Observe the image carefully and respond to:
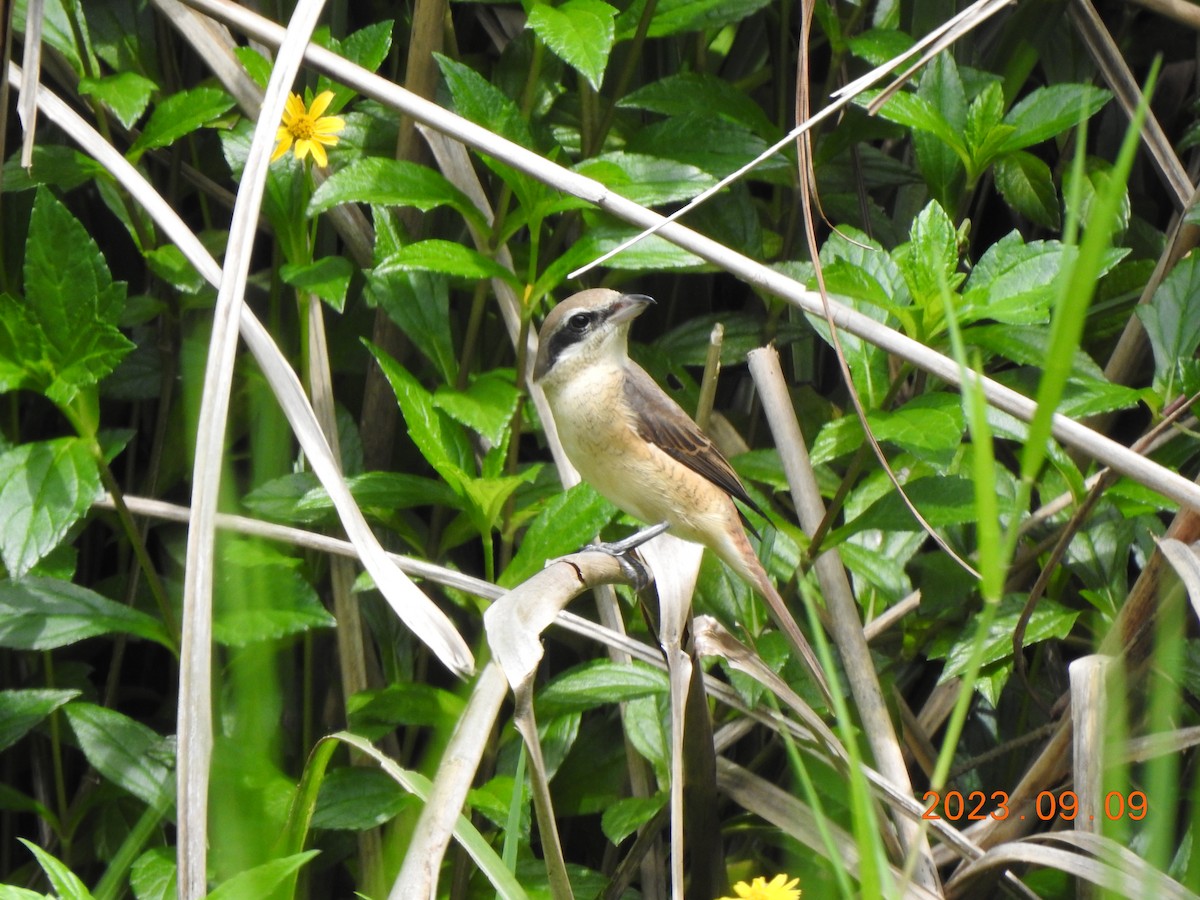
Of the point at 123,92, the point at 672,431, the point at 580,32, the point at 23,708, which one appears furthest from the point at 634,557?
the point at 123,92

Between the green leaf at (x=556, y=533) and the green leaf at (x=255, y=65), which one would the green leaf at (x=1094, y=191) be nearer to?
the green leaf at (x=556, y=533)

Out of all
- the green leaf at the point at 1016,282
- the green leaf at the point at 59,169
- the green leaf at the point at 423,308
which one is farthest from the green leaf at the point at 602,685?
the green leaf at the point at 59,169

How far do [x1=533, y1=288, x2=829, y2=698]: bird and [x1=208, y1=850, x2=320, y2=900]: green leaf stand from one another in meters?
1.08

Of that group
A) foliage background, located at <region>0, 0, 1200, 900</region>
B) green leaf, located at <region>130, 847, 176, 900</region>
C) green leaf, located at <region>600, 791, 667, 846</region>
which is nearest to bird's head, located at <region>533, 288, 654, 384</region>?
foliage background, located at <region>0, 0, 1200, 900</region>

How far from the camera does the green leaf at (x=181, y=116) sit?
219 cm

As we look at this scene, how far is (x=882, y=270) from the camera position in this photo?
2178 millimetres

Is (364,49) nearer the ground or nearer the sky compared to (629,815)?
nearer the sky

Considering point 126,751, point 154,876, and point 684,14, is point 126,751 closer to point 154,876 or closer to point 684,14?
point 154,876

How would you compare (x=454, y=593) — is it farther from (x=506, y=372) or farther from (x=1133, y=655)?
(x=1133, y=655)

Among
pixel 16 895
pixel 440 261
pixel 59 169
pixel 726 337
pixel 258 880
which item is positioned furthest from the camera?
pixel 726 337

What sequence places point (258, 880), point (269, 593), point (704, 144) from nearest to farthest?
point (258, 880)
point (269, 593)
point (704, 144)

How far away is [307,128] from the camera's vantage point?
2080 mm

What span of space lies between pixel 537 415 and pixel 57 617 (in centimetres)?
98

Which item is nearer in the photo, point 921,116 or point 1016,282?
point 1016,282
